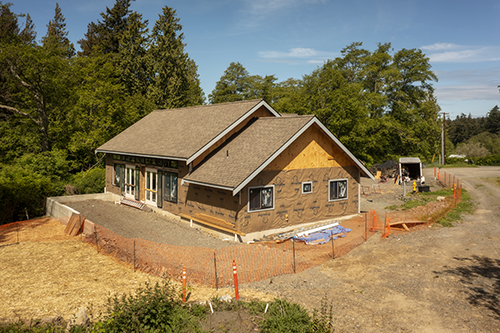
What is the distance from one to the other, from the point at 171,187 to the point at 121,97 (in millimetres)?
24312

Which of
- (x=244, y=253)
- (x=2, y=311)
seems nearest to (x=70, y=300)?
(x=2, y=311)

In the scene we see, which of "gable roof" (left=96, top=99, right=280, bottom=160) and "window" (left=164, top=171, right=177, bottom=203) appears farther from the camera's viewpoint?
"window" (left=164, top=171, right=177, bottom=203)

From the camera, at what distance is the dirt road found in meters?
8.94

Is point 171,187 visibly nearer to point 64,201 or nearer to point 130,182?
point 130,182

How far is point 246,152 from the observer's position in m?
18.0

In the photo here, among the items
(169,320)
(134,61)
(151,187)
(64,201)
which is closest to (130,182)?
(151,187)

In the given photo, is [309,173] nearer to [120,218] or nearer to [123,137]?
[120,218]

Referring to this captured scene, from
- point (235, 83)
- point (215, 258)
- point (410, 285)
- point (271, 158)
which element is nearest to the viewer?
point (410, 285)

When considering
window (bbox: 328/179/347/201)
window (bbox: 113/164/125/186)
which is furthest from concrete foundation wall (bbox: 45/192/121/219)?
window (bbox: 328/179/347/201)

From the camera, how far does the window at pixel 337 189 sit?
19.9m

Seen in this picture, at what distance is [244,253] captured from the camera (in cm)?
1341

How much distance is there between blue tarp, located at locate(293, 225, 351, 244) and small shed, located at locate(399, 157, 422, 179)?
21.8m

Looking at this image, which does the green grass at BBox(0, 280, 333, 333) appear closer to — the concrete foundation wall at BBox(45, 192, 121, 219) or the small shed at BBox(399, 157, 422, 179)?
the concrete foundation wall at BBox(45, 192, 121, 219)

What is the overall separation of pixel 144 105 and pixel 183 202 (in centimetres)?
3160
